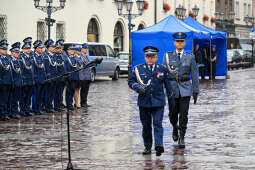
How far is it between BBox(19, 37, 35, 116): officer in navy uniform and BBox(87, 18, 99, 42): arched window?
25196mm

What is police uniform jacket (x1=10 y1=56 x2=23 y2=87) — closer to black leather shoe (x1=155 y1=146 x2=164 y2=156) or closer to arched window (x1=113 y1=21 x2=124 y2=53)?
black leather shoe (x1=155 y1=146 x2=164 y2=156)

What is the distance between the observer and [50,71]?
18.2 meters

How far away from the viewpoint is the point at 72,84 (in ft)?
63.3

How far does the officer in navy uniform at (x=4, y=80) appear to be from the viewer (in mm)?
16359

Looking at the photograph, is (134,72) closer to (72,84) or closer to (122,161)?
(122,161)

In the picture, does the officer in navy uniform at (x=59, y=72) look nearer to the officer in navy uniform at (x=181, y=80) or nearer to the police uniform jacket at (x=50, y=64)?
Result: the police uniform jacket at (x=50, y=64)

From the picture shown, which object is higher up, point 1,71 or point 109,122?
point 1,71

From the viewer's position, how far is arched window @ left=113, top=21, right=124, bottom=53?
4681cm

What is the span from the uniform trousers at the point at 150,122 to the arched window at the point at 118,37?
117 feet

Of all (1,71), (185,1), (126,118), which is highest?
(185,1)

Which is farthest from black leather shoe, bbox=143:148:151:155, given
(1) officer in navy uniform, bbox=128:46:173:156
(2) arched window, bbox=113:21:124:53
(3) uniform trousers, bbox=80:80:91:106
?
(2) arched window, bbox=113:21:124:53

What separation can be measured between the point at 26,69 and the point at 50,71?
3.96 feet

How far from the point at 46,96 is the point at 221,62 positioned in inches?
825

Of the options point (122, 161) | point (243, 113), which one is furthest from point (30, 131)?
point (243, 113)
